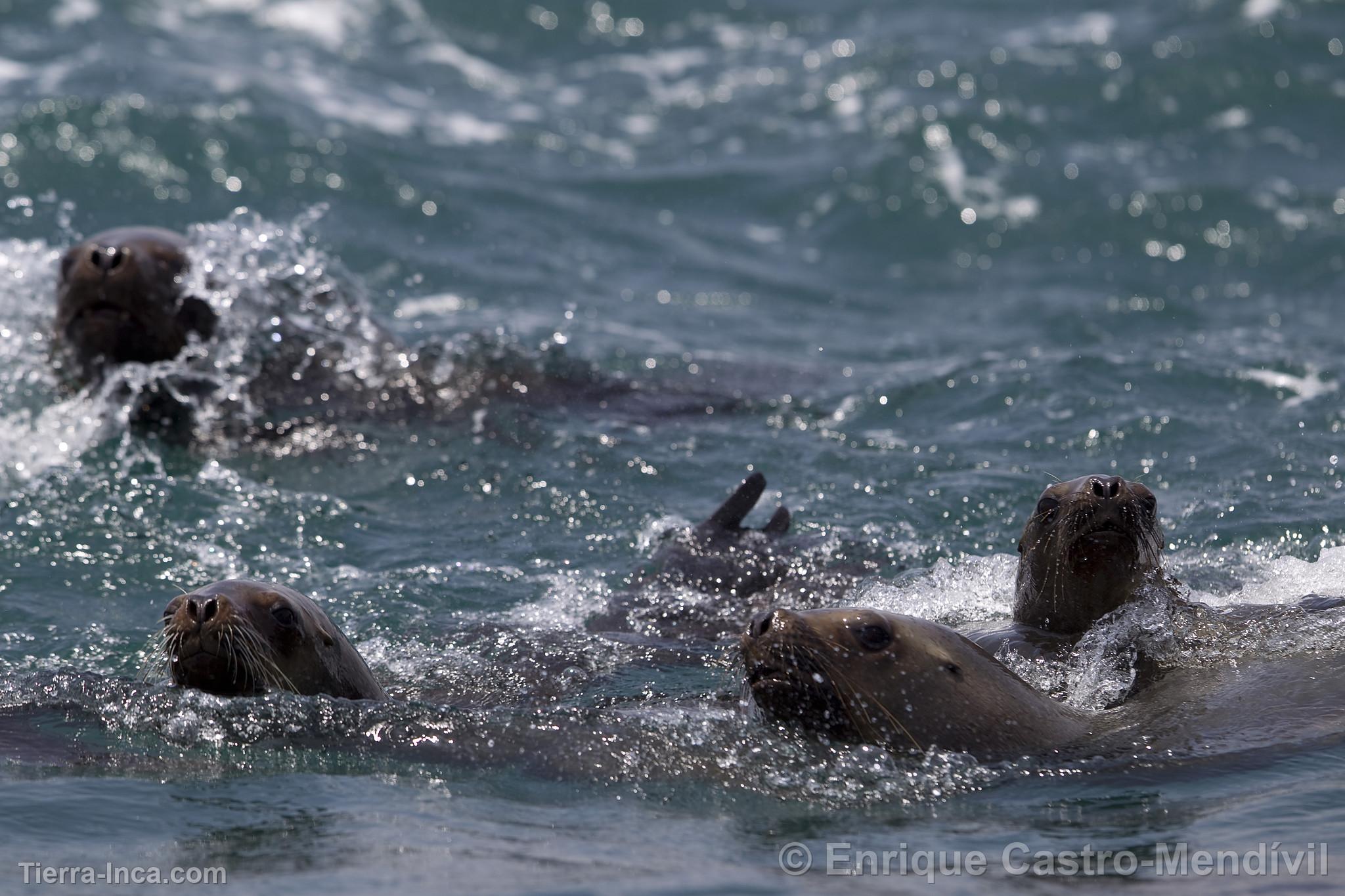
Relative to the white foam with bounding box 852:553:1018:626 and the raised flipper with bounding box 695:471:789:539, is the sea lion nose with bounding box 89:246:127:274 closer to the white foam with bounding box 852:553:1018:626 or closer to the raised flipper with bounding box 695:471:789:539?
the raised flipper with bounding box 695:471:789:539

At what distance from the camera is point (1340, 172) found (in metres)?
15.2

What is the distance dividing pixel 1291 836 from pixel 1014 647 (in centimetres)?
158

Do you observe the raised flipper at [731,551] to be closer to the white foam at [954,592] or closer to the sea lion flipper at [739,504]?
the sea lion flipper at [739,504]

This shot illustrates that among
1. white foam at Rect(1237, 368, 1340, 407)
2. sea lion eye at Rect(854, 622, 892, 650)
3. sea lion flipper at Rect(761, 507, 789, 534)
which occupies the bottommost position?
sea lion eye at Rect(854, 622, 892, 650)

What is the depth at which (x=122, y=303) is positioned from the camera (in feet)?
29.7

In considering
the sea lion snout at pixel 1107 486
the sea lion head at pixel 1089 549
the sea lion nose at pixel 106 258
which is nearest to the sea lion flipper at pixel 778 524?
the sea lion head at pixel 1089 549

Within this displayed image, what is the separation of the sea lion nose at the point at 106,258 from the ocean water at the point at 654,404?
54 centimetres

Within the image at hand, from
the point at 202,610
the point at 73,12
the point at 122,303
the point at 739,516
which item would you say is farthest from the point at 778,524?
the point at 73,12

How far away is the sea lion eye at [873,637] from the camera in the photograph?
5301 mm

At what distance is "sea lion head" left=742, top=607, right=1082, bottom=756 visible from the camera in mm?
5234

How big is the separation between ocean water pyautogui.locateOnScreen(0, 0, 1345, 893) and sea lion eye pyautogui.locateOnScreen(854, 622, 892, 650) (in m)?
0.35

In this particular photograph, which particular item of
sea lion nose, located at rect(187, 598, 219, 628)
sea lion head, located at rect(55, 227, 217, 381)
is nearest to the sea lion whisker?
sea lion nose, located at rect(187, 598, 219, 628)

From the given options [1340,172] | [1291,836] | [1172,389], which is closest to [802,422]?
[1172,389]

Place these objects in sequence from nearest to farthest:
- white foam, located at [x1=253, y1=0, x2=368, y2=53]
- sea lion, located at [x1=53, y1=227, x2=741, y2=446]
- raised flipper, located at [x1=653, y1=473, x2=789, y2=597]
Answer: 1. raised flipper, located at [x1=653, y1=473, x2=789, y2=597]
2. sea lion, located at [x1=53, y1=227, x2=741, y2=446]
3. white foam, located at [x1=253, y1=0, x2=368, y2=53]
